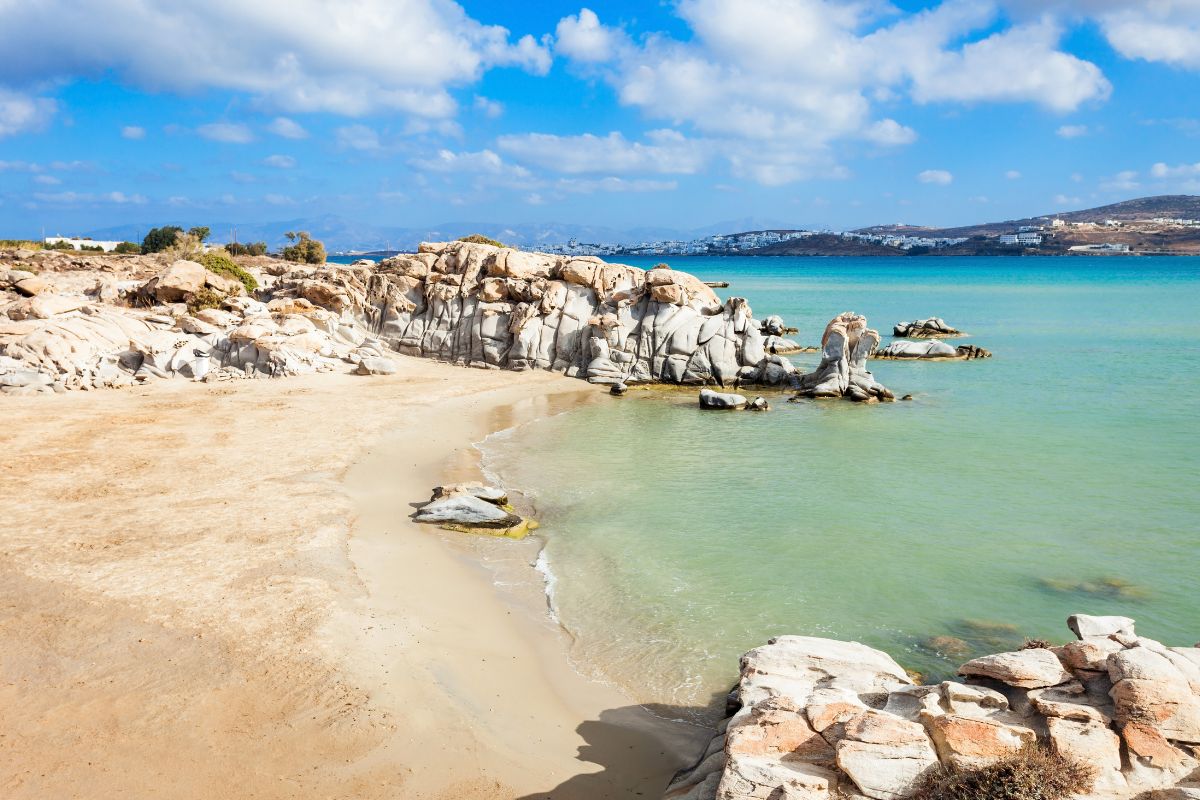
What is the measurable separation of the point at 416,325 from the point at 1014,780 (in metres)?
39.3

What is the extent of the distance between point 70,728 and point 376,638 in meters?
4.07

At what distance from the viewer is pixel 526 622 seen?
531 inches

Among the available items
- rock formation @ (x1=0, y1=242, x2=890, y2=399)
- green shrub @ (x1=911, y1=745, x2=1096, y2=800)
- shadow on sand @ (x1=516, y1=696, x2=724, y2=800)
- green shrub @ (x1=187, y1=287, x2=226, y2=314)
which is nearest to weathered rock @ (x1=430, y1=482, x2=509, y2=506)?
shadow on sand @ (x1=516, y1=696, x2=724, y2=800)

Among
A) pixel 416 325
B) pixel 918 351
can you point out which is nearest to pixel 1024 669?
pixel 416 325

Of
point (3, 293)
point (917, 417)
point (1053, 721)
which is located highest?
point (3, 293)

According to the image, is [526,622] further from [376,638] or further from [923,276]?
[923,276]

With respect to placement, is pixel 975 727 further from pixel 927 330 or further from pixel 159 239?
pixel 159 239

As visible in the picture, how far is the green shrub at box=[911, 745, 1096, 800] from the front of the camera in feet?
22.0

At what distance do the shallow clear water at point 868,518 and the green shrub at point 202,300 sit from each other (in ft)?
72.4

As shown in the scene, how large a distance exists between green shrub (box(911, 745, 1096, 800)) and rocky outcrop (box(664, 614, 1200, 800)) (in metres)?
0.11

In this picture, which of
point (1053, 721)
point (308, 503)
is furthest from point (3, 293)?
point (1053, 721)

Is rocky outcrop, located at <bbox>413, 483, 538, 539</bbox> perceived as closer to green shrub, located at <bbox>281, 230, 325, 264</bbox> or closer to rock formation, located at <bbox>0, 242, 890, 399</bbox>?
rock formation, located at <bbox>0, 242, 890, 399</bbox>

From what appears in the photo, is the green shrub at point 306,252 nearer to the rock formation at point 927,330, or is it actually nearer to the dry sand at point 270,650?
the rock formation at point 927,330

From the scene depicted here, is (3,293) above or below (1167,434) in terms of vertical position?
above
